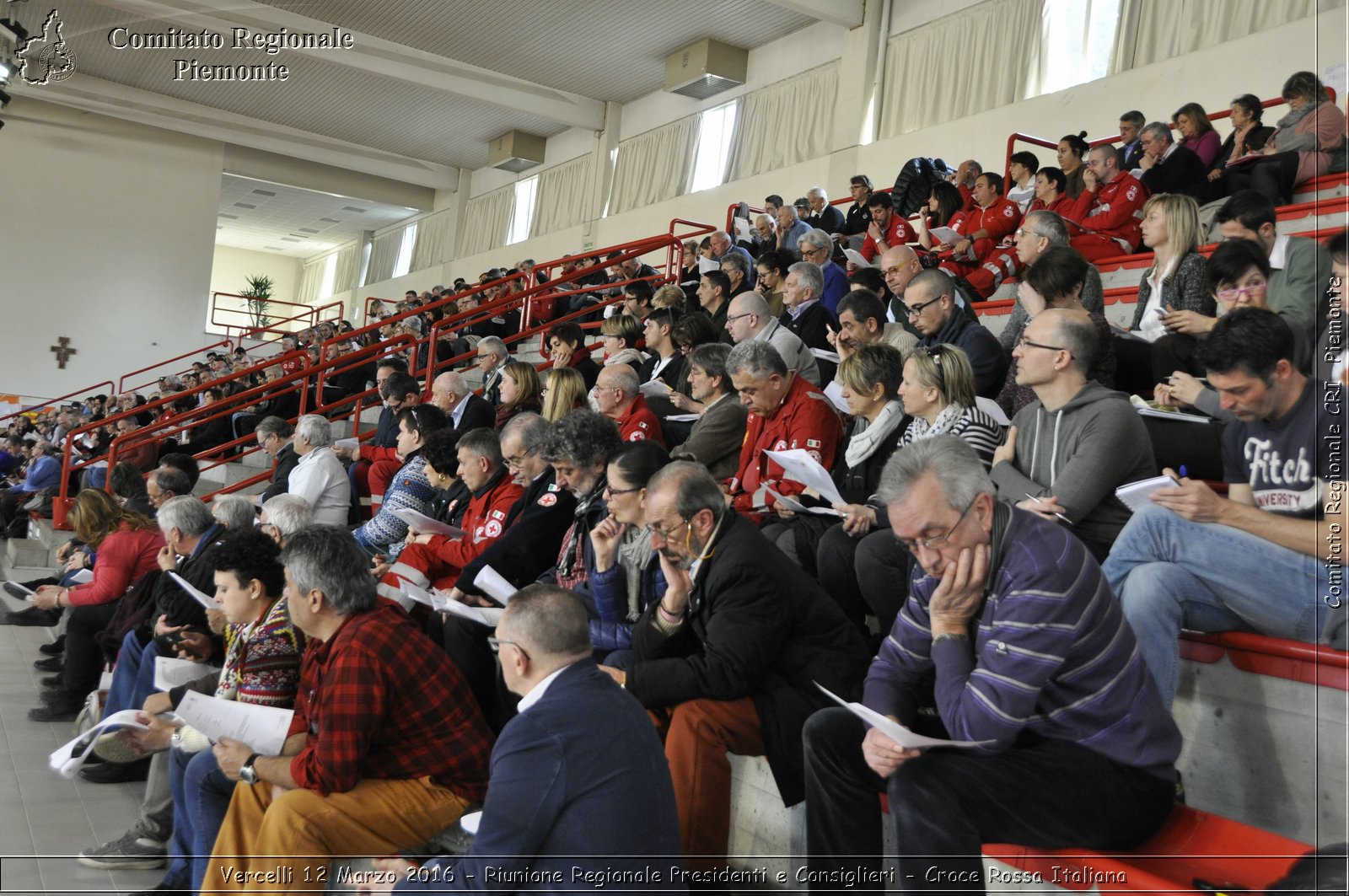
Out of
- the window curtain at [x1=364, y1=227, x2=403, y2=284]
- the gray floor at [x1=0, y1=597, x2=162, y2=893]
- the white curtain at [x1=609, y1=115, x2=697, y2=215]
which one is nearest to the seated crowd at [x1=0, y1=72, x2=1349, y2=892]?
the gray floor at [x1=0, y1=597, x2=162, y2=893]

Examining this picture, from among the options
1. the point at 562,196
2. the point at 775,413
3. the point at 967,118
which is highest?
the point at 562,196

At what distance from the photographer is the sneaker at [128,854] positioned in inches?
130

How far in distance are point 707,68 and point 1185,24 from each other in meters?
5.96

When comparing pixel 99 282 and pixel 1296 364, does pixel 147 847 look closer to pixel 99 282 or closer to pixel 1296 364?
pixel 1296 364

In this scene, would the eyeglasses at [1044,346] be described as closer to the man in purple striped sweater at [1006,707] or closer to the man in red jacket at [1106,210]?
the man in purple striped sweater at [1006,707]

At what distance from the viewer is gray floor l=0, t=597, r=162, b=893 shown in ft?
10.3

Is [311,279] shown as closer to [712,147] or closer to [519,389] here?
[712,147]

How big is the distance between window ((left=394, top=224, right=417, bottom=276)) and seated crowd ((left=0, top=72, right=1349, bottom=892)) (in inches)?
684

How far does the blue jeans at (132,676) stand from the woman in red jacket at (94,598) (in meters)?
0.78

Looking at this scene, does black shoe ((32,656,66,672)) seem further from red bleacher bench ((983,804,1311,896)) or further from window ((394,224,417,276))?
window ((394,224,417,276))

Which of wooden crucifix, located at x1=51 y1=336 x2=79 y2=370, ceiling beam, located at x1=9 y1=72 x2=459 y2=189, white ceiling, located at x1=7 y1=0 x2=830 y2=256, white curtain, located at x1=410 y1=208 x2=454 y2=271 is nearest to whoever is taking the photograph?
white ceiling, located at x1=7 y1=0 x2=830 y2=256

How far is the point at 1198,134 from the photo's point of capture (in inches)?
257

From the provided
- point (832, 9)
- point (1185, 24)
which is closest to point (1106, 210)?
point (1185, 24)

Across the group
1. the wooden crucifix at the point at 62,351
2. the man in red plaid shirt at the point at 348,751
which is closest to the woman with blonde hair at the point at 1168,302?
the man in red plaid shirt at the point at 348,751
